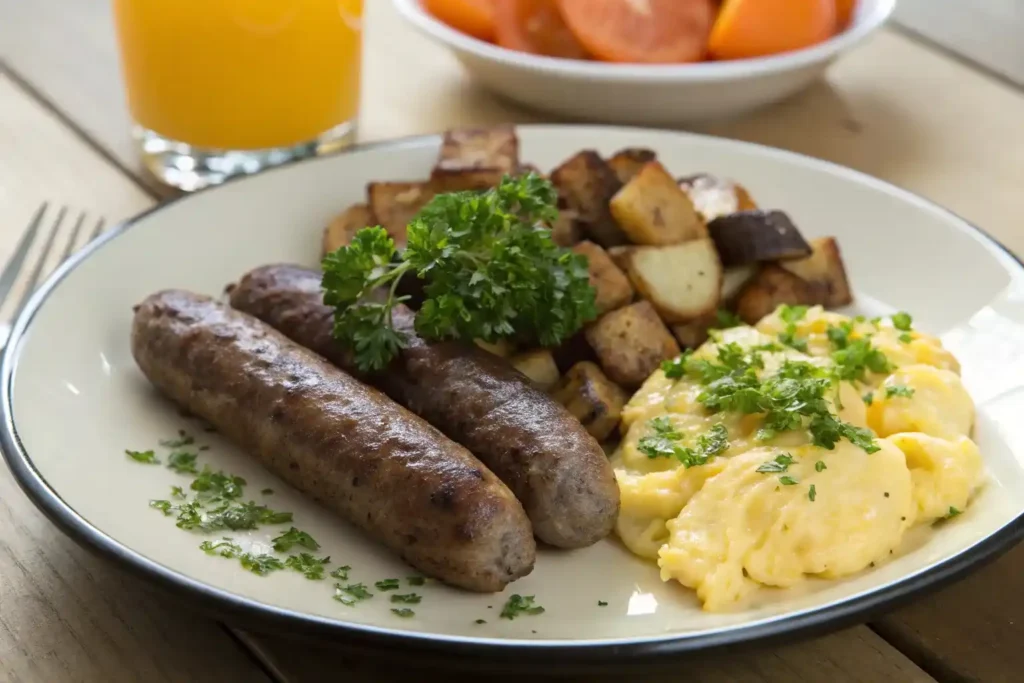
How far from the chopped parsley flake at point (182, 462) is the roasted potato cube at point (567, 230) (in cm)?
87

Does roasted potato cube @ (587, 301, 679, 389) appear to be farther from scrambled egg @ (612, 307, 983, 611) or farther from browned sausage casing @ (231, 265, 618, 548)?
browned sausage casing @ (231, 265, 618, 548)

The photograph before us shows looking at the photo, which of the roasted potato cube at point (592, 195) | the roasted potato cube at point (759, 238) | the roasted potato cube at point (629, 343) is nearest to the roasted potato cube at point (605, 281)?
the roasted potato cube at point (629, 343)

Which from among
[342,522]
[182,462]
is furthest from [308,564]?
[182,462]

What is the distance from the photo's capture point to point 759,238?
2555 mm

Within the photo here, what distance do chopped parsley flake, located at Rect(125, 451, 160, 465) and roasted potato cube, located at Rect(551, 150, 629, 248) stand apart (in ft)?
3.35

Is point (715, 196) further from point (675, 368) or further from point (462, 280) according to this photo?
point (462, 280)

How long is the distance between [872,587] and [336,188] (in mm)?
1617

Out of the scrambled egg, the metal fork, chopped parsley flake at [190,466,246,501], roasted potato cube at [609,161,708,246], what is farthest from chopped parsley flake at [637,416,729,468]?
the metal fork

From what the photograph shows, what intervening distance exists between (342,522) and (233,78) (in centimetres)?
144

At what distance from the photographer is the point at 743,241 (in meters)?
2.56

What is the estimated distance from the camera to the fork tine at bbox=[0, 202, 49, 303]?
2.71 metres

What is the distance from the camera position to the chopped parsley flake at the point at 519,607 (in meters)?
1.81

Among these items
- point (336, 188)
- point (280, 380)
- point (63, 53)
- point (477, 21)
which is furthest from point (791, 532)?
point (63, 53)

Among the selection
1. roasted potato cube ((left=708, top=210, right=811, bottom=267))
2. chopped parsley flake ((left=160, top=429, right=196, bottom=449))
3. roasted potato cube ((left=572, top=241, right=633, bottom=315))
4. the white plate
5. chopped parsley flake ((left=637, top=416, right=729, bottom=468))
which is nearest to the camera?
the white plate
